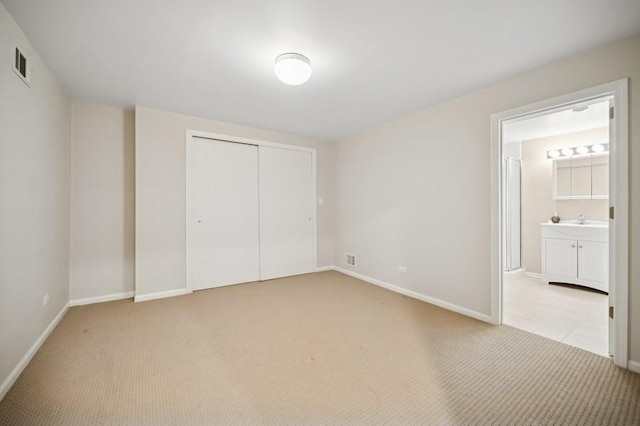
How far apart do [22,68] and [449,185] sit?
396 cm

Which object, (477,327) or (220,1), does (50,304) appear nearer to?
(220,1)

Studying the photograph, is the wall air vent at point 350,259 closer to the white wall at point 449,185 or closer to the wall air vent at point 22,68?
the white wall at point 449,185

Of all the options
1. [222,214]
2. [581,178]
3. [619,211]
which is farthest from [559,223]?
[222,214]

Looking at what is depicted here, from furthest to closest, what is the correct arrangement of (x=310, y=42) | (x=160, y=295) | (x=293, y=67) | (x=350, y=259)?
1. (x=350, y=259)
2. (x=160, y=295)
3. (x=293, y=67)
4. (x=310, y=42)

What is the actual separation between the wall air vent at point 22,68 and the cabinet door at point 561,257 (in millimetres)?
6404

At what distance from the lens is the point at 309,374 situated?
1.86 meters

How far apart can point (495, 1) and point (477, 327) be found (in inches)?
105

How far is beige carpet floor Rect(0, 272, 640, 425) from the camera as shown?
1494 millimetres

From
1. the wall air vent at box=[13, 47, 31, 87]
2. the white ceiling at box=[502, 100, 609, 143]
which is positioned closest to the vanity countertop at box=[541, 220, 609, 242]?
the white ceiling at box=[502, 100, 609, 143]

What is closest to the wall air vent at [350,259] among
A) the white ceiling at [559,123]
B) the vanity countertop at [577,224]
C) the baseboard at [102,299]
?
the white ceiling at [559,123]

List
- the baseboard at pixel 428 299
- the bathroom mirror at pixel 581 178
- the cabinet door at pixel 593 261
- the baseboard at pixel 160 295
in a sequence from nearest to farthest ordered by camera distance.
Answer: the baseboard at pixel 428 299 < the baseboard at pixel 160 295 < the cabinet door at pixel 593 261 < the bathroom mirror at pixel 581 178

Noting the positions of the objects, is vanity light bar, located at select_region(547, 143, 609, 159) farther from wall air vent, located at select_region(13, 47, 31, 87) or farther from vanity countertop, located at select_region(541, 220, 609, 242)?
wall air vent, located at select_region(13, 47, 31, 87)

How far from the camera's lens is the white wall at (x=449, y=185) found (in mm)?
1982

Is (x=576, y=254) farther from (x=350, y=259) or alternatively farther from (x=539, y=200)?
(x=350, y=259)
